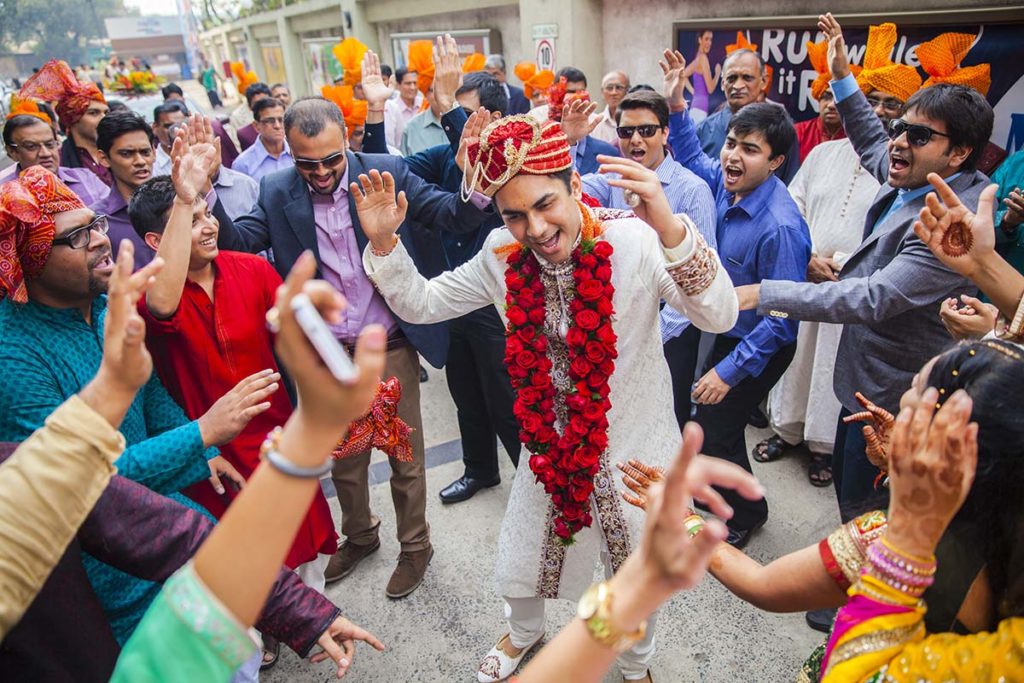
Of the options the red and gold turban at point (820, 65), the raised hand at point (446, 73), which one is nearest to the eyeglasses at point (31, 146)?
the raised hand at point (446, 73)

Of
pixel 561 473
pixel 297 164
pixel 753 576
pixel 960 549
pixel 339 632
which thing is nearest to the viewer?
pixel 960 549

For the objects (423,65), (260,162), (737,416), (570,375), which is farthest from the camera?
(423,65)

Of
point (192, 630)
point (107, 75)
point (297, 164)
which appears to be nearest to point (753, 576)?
point (192, 630)

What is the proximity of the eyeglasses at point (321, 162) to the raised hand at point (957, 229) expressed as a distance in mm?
2327

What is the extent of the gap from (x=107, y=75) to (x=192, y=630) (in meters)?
33.2

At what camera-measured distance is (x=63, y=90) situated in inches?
201

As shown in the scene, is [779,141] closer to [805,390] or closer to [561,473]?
[805,390]

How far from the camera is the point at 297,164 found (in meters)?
2.90

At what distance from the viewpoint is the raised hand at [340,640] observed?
5.12 feet

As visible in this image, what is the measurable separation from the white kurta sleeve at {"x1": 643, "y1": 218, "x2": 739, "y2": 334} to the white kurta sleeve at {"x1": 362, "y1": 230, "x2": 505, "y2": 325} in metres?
0.75

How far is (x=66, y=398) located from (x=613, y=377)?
1.79 meters

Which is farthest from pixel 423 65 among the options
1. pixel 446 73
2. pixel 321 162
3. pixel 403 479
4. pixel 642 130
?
pixel 403 479

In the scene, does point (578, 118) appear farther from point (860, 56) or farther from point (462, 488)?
point (860, 56)

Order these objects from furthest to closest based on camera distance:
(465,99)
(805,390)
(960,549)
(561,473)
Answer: (465,99), (805,390), (561,473), (960,549)
